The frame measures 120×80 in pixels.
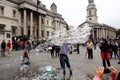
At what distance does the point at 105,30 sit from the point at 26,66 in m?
125

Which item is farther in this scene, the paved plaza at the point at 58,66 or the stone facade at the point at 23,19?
the stone facade at the point at 23,19

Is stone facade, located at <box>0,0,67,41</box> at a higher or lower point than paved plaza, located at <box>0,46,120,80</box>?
higher

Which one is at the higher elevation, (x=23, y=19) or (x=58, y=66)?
(x=23, y=19)

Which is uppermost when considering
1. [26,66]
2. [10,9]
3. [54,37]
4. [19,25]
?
[10,9]

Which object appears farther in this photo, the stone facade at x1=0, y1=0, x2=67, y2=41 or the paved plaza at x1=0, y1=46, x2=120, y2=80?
the stone facade at x1=0, y1=0, x2=67, y2=41

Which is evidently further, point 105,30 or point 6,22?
point 105,30

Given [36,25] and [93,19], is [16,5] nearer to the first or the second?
[36,25]

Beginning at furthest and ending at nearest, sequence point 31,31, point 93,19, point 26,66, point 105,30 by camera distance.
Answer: point 105,30 < point 93,19 < point 31,31 < point 26,66

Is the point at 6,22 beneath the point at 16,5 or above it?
beneath

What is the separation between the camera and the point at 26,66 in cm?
1456

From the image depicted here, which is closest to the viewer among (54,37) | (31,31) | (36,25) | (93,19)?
(54,37)

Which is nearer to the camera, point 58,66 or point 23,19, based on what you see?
point 58,66

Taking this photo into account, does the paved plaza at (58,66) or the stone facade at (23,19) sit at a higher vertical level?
the stone facade at (23,19)

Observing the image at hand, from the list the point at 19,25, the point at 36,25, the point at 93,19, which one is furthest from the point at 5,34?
the point at 93,19
